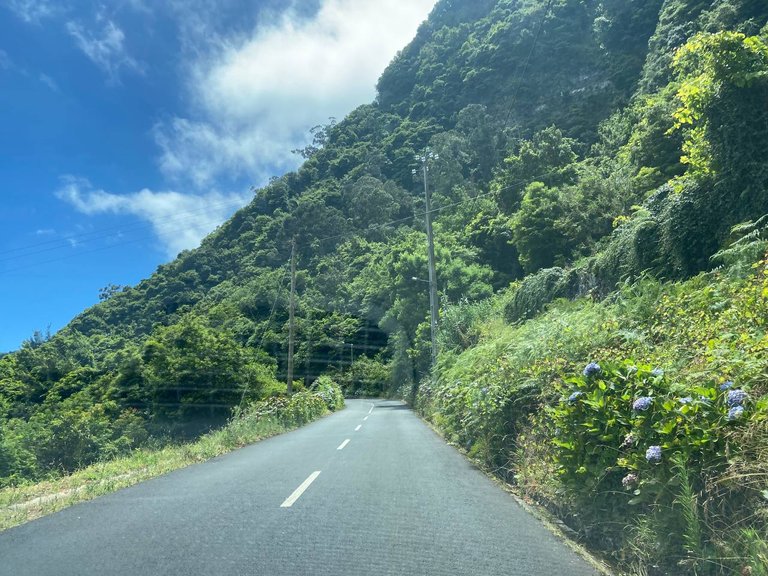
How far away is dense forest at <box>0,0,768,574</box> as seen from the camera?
5016 millimetres

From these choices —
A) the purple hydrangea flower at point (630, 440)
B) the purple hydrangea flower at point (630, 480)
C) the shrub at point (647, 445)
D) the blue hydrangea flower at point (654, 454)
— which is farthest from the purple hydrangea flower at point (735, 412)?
the purple hydrangea flower at point (630, 480)

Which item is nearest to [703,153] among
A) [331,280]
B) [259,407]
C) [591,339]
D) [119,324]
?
[591,339]

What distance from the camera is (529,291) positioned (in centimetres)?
2014

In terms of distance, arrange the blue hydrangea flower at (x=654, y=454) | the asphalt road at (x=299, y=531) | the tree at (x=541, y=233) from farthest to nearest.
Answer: the tree at (x=541, y=233)
the asphalt road at (x=299, y=531)
the blue hydrangea flower at (x=654, y=454)

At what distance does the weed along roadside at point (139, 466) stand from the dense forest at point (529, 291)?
664 centimetres

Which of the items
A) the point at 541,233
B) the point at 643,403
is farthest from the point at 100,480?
the point at 541,233

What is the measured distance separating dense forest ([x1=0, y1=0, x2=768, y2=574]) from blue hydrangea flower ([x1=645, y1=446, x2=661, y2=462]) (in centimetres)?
9

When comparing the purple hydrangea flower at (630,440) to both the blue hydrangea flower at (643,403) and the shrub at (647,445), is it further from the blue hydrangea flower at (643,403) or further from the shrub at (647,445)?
the blue hydrangea flower at (643,403)

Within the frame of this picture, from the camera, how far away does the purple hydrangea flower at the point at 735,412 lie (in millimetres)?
3898

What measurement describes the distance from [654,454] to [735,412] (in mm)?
726

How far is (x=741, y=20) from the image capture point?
96.0 ft

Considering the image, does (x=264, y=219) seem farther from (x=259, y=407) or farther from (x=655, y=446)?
(x=655, y=446)

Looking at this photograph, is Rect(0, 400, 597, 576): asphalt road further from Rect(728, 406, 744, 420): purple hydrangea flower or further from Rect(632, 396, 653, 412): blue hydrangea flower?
Rect(728, 406, 744, 420): purple hydrangea flower

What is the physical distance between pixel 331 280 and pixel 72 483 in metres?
51.6
